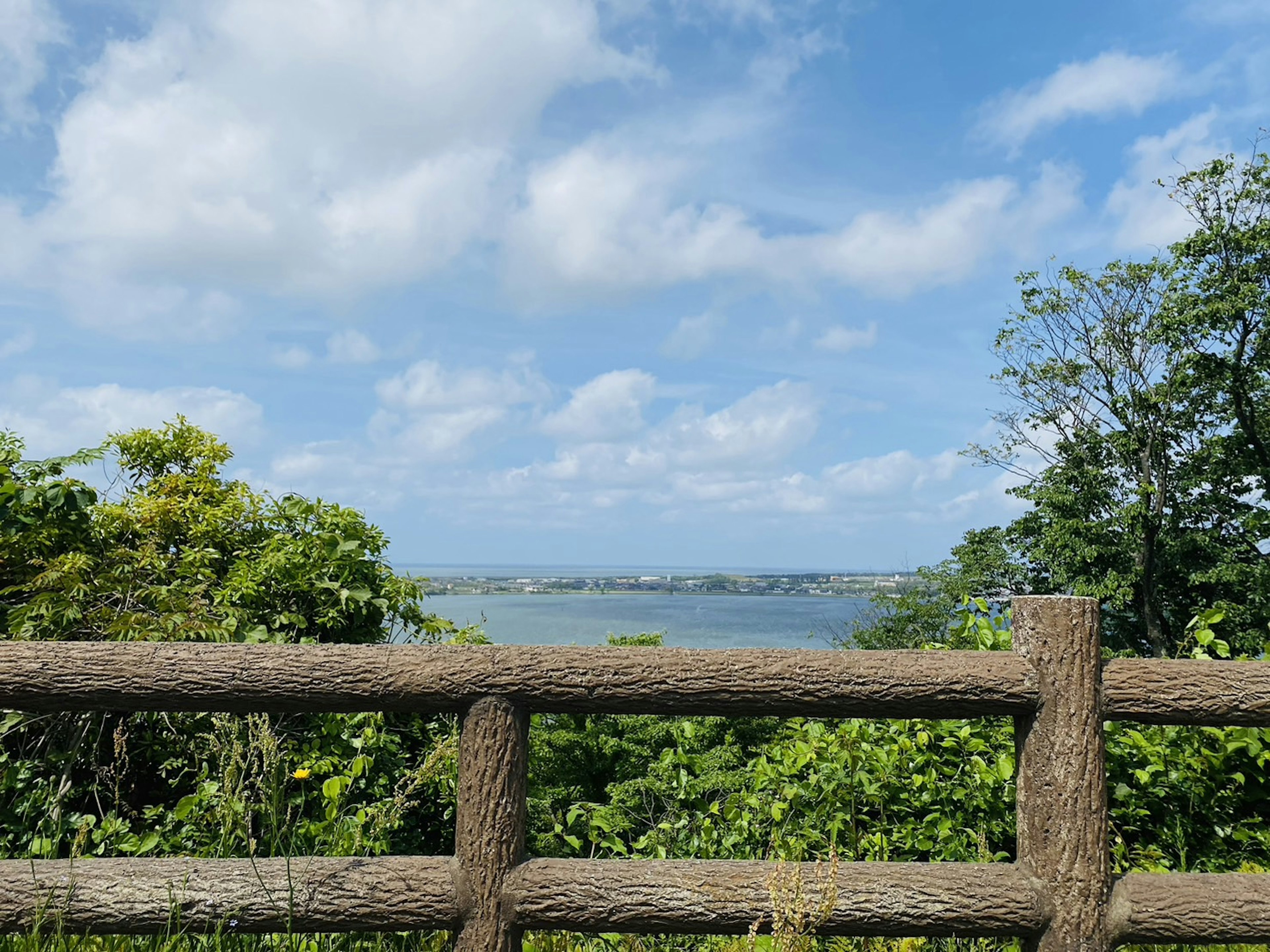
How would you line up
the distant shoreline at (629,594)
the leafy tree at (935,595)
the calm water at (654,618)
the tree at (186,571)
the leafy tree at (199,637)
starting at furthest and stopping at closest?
the leafy tree at (935,595) < the distant shoreline at (629,594) < the calm water at (654,618) < the tree at (186,571) < the leafy tree at (199,637)

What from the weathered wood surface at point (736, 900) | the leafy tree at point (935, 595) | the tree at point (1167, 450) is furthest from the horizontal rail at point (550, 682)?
the tree at point (1167, 450)

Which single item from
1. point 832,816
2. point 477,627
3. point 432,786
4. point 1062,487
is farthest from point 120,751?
point 1062,487

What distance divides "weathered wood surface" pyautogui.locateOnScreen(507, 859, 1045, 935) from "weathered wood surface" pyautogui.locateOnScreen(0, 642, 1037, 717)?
0.41 meters

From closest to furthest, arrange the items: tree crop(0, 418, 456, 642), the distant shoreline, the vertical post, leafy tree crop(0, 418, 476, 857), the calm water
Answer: the vertical post
leafy tree crop(0, 418, 476, 857)
tree crop(0, 418, 456, 642)
the calm water
the distant shoreline

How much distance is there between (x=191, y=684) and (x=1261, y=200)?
76.1 feet

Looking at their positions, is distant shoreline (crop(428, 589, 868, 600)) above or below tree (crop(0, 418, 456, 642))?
below

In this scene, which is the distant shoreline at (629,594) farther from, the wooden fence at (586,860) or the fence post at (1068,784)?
the fence post at (1068,784)

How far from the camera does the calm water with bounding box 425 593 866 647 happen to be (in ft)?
18.7

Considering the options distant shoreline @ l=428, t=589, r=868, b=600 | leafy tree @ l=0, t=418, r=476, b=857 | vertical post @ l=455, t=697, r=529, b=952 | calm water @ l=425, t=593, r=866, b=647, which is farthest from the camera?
distant shoreline @ l=428, t=589, r=868, b=600

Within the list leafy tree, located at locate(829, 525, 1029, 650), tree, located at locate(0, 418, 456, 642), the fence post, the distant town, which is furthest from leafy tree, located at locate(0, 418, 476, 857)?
leafy tree, located at locate(829, 525, 1029, 650)

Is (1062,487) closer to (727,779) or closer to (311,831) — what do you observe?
(727,779)

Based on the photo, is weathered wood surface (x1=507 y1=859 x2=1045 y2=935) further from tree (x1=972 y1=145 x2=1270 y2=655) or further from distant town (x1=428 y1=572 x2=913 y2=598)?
tree (x1=972 y1=145 x2=1270 y2=655)

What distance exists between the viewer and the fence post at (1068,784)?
2.35m

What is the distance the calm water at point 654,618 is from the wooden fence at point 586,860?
0.56 ft
